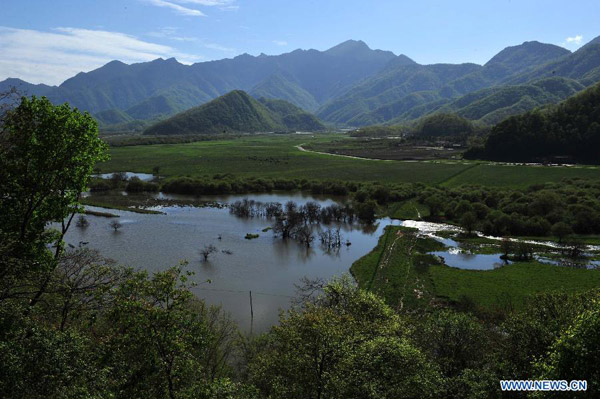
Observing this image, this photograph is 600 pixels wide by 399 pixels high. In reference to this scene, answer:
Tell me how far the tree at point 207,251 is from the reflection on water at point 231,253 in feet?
3.48

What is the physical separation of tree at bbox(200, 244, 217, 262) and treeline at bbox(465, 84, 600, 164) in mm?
167627

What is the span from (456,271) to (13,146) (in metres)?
56.1

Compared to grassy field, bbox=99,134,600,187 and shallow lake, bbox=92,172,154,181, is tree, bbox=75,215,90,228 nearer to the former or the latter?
shallow lake, bbox=92,172,154,181

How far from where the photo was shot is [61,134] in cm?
2228

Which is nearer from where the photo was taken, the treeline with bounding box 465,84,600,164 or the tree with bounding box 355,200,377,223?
the tree with bounding box 355,200,377,223

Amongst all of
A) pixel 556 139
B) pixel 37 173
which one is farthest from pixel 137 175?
pixel 556 139

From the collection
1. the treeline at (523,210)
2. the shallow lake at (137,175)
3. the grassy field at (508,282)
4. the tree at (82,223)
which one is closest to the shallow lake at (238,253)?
the tree at (82,223)

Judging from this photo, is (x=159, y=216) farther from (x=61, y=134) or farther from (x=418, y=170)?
(x=418, y=170)

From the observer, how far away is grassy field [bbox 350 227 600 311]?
4872 cm

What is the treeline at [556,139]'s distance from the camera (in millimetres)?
178750

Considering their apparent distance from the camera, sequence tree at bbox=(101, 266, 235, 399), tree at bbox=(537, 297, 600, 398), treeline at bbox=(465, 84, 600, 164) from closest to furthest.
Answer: tree at bbox=(537, 297, 600, 398)
tree at bbox=(101, 266, 235, 399)
treeline at bbox=(465, 84, 600, 164)

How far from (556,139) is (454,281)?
173 meters

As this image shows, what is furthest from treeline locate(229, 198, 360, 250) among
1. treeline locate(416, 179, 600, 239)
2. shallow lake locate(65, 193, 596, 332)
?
treeline locate(416, 179, 600, 239)

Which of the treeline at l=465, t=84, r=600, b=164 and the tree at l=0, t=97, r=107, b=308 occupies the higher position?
the treeline at l=465, t=84, r=600, b=164
